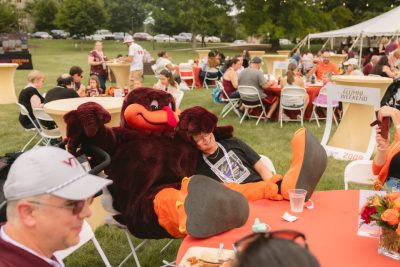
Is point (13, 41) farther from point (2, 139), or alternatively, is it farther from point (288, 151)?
point (288, 151)

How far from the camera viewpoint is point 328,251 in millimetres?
2158

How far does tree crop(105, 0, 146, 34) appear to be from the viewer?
217ft

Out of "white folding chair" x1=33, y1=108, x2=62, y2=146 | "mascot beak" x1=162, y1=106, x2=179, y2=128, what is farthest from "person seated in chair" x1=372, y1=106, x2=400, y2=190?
"white folding chair" x1=33, y1=108, x2=62, y2=146

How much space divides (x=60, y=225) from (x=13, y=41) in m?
24.8

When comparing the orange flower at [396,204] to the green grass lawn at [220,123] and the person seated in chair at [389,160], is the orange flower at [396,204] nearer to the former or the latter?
the person seated in chair at [389,160]

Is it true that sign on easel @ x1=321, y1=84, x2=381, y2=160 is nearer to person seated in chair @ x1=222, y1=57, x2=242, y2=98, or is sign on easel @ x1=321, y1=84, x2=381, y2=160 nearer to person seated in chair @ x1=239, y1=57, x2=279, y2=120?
person seated in chair @ x1=239, y1=57, x2=279, y2=120

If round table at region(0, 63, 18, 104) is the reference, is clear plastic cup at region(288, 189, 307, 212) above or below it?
above

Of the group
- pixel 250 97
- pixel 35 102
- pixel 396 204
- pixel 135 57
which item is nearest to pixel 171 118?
pixel 396 204

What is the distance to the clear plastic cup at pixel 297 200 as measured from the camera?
104 inches

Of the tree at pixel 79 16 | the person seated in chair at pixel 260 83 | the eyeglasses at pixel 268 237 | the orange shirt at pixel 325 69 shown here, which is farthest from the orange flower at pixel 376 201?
the tree at pixel 79 16

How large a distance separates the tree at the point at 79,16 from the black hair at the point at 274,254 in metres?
51.9

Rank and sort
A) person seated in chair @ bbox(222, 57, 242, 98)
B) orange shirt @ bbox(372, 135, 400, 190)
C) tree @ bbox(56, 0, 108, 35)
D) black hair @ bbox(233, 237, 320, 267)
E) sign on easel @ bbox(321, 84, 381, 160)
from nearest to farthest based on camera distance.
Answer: black hair @ bbox(233, 237, 320, 267), orange shirt @ bbox(372, 135, 400, 190), sign on easel @ bbox(321, 84, 381, 160), person seated in chair @ bbox(222, 57, 242, 98), tree @ bbox(56, 0, 108, 35)

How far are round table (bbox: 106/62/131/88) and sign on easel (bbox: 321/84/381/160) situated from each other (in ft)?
28.0

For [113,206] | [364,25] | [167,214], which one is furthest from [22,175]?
[364,25]
